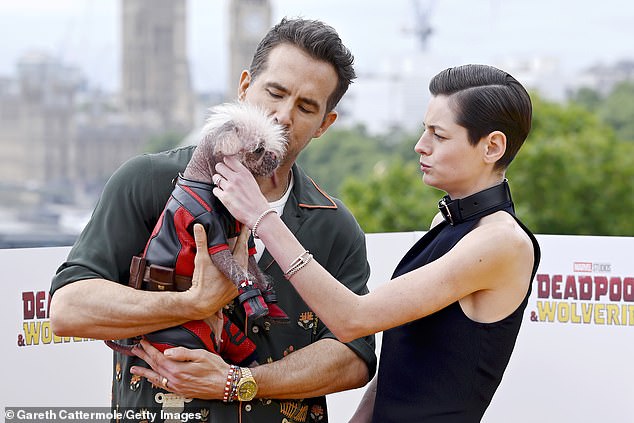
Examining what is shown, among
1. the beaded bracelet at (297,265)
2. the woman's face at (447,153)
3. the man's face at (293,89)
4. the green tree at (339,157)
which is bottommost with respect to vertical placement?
the beaded bracelet at (297,265)

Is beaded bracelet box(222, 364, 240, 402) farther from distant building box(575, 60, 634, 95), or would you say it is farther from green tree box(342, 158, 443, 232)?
distant building box(575, 60, 634, 95)

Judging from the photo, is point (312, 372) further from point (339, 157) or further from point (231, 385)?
point (339, 157)

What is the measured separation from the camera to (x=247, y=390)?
331 centimetres

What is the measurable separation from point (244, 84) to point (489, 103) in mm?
934

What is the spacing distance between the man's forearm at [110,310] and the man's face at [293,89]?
74cm

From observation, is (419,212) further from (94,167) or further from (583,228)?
(94,167)

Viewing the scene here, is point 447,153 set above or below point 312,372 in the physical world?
above

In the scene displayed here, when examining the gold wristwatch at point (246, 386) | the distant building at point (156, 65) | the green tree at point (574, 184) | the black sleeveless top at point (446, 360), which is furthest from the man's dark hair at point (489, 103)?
the distant building at point (156, 65)

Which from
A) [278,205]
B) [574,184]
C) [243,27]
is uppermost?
[243,27]

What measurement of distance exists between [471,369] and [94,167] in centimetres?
13021

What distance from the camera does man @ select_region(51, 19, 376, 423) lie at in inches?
125

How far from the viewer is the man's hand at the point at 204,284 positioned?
315cm

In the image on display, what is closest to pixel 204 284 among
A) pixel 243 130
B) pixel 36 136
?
pixel 243 130

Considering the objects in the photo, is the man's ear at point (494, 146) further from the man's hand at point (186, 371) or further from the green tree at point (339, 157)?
the green tree at point (339, 157)
